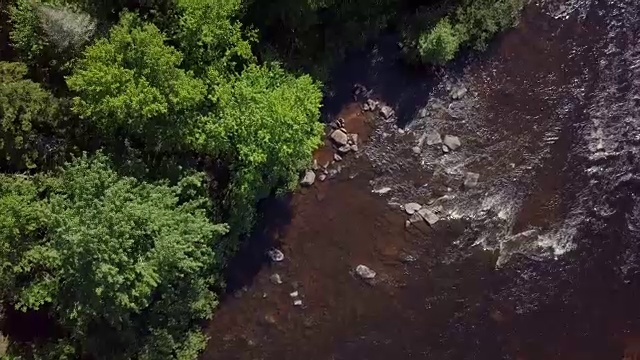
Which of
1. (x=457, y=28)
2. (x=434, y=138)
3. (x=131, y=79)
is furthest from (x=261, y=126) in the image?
(x=457, y=28)

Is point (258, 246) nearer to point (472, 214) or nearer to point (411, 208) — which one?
point (411, 208)

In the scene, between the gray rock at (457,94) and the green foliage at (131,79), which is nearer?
the green foliage at (131,79)

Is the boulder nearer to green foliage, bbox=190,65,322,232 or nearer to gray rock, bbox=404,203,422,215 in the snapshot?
green foliage, bbox=190,65,322,232

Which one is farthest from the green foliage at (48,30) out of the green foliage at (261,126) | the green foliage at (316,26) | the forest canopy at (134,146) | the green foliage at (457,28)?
the green foliage at (457,28)

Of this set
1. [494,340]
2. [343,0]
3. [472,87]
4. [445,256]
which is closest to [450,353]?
[494,340]

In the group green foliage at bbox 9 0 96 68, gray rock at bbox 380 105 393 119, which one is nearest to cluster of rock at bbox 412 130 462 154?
gray rock at bbox 380 105 393 119

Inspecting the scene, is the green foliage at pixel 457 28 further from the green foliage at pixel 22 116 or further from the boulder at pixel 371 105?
the green foliage at pixel 22 116

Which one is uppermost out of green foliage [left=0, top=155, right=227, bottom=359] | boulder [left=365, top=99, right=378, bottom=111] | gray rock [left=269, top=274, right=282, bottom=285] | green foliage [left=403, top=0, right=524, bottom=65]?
green foliage [left=403, top=0, right=524, bottom=65]
